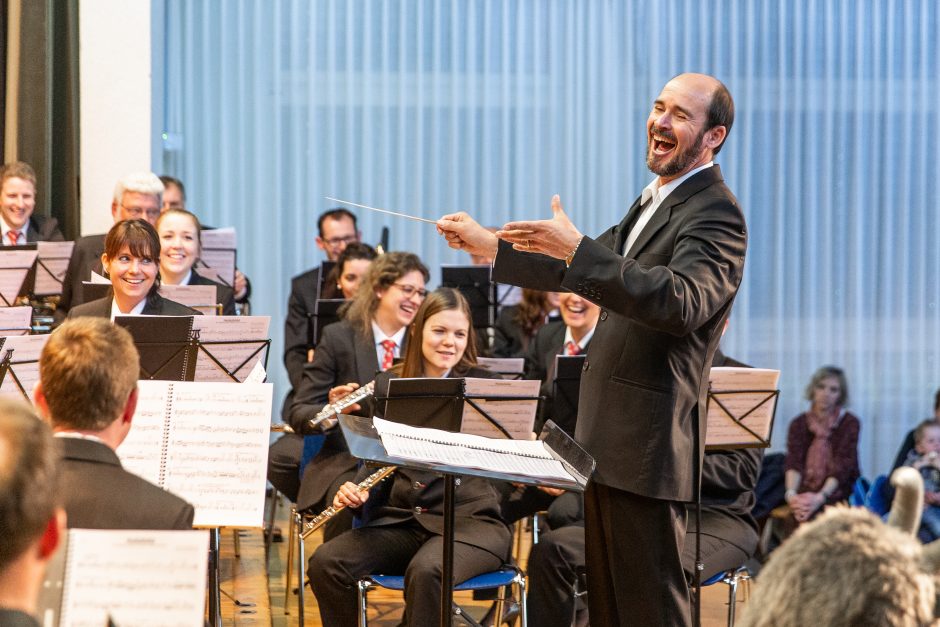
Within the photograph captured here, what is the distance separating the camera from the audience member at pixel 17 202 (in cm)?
572

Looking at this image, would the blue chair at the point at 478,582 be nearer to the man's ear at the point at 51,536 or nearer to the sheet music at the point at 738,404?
the sheet music at the point at 738,404

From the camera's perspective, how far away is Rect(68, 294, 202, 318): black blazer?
4.21 meters

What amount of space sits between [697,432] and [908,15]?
5790 millimetres

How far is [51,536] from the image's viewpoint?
1.40 metres

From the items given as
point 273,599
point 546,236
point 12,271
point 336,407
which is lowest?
point 273,599

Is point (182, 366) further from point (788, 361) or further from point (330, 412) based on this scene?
point (788, 361)

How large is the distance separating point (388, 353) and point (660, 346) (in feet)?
7.58

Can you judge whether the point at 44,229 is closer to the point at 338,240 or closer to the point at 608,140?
the point at 338,240

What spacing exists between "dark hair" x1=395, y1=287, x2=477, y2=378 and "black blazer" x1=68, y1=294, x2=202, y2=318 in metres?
0.74

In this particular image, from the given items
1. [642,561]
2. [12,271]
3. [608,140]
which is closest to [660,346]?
[642,561]

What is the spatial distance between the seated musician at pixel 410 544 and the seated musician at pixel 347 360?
0.65 feet

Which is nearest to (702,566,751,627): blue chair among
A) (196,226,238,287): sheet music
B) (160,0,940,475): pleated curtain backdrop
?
(196,226,238,287): sheet music

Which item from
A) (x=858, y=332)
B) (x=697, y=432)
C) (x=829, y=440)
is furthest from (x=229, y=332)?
(x=858, y=332)

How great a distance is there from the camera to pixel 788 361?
7.39 meters
